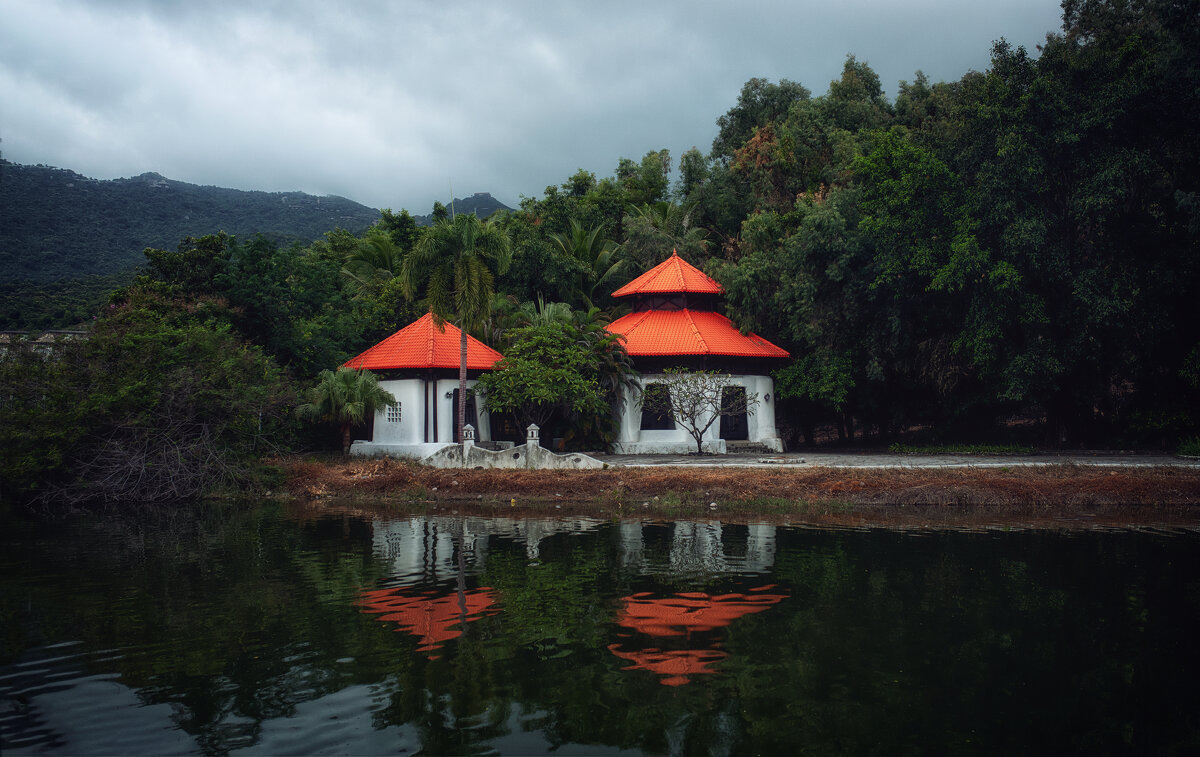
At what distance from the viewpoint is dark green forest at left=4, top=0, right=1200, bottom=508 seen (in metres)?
22.8

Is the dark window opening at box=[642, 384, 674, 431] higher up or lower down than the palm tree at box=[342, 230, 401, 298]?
lower down

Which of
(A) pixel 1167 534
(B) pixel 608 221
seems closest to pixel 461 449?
(A) pixel 1167 534

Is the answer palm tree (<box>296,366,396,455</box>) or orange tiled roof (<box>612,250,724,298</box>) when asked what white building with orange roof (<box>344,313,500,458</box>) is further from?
orange tiled roof (<box>612,250,724,298</box>)

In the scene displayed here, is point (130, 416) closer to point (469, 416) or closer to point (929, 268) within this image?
point (469, 416)

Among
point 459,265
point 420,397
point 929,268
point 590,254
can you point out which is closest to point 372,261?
point 590,254

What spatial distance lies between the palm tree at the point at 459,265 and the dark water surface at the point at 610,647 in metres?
10.9

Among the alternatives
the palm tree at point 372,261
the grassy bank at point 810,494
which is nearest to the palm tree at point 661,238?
the palm tree at point 372,261

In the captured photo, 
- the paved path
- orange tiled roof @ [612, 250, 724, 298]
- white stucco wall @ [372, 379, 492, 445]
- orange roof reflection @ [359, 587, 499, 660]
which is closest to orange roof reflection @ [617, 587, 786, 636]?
orange roof reflection @ [359, 587, 499, 660]

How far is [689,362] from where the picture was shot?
94.3ft

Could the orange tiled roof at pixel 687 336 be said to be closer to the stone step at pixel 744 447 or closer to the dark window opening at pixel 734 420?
the dark window opening at pixel 734 420

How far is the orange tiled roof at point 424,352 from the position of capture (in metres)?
27.9

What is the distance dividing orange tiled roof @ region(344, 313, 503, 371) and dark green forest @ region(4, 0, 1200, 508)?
1.32m

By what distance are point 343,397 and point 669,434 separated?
11377mm

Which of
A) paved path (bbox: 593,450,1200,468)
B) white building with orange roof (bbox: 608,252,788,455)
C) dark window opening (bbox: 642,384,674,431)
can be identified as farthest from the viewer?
white building with orange roof (bbox: 608,252,788,455)
